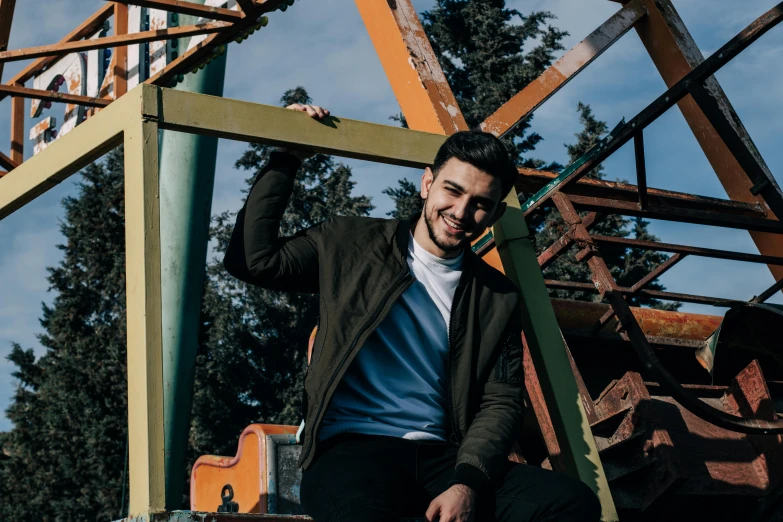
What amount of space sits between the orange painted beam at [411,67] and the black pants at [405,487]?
6.88 feet

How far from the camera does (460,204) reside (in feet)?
8.46

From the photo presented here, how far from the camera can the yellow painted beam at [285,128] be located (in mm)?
2561

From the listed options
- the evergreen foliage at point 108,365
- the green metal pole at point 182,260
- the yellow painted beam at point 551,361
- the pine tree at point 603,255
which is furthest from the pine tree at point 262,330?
the yellow painted beam at point 551,361

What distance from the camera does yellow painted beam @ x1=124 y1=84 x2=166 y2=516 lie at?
2143 millimetres

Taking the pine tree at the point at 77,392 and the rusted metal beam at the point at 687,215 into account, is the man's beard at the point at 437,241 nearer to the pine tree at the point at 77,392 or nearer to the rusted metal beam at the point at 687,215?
the rusted metal beam at the point at 687,215

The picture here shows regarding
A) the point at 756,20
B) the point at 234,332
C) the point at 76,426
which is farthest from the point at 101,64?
the point at 234,332

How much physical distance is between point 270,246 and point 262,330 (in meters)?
26.4

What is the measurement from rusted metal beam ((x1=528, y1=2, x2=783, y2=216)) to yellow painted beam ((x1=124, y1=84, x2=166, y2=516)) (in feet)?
8.22

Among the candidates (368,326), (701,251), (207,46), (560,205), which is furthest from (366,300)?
(207,46)

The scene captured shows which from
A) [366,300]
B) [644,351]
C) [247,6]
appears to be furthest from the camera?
[247,6]

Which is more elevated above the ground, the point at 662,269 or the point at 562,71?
the point at 562,71

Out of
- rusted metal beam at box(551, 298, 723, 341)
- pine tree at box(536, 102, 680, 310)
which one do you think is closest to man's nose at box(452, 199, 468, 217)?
rusted metal beam at box(551, 298, 723, 341)

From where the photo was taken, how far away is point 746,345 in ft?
14.1

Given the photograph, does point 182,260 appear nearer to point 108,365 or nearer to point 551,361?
point 551,361
